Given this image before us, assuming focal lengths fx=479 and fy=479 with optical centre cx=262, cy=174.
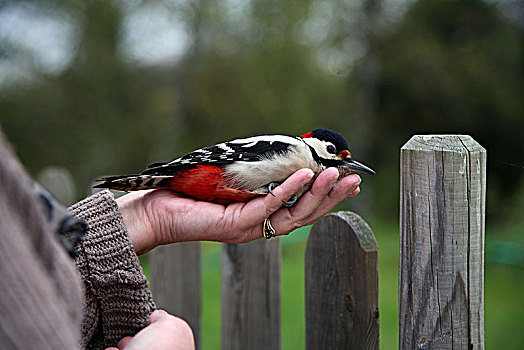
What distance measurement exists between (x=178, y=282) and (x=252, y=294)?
0.62 metres

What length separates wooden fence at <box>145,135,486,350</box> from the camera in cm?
140

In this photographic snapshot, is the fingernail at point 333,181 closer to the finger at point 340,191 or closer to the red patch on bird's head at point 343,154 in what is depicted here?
the finger at point 340,191

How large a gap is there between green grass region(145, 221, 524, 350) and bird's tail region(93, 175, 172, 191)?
288 cm

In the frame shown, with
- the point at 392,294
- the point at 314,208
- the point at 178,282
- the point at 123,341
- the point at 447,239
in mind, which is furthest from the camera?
the point at 392,294

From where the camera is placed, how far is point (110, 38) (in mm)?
7625

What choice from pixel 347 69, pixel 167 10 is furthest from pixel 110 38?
pixel 347 69

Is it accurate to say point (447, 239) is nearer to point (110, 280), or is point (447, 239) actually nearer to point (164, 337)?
point (164, 337)

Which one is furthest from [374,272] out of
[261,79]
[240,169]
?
[261,79]

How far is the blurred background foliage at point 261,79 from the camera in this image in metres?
7.24

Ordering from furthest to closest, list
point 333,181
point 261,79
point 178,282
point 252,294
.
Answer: point 261,79 < point 178,282 < point 252,294 < point 333,181

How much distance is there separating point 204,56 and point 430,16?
492 cm

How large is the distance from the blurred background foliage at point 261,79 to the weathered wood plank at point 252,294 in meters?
4.27

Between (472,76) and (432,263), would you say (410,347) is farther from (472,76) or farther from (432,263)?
(472,76)

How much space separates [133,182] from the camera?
1.98 m
